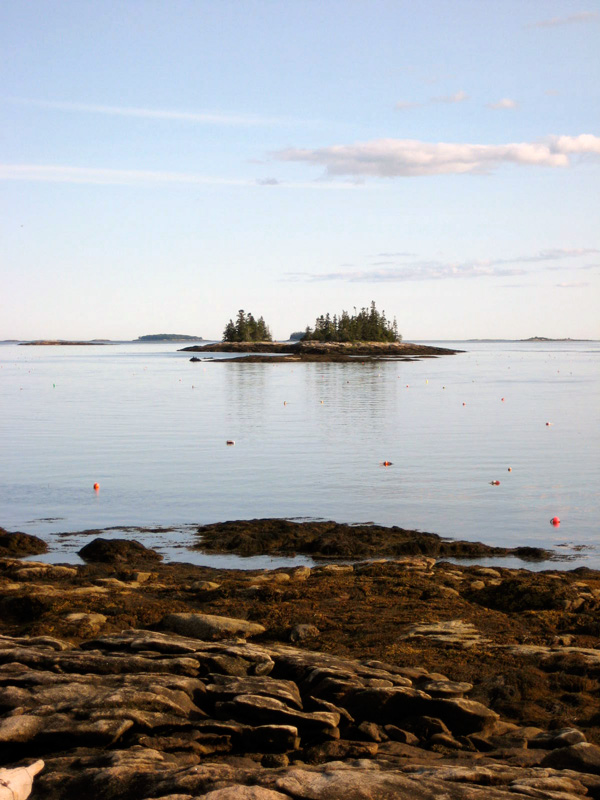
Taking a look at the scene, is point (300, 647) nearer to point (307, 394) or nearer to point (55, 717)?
point (55, 717)

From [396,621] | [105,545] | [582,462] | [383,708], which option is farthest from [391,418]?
[383,708]

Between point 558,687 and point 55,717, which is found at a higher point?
point 55,717

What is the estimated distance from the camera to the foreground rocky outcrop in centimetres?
786

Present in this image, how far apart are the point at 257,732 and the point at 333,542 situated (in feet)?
40.0

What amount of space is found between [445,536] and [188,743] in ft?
48.6

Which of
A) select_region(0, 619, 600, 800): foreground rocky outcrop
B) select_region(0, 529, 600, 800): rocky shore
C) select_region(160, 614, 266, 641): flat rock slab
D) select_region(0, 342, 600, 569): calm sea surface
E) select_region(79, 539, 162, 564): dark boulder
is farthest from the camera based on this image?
select_region(0, 342, 600, 569): calm sea surface

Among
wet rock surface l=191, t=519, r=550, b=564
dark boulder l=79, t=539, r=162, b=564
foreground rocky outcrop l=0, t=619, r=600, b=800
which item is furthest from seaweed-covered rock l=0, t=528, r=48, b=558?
foreground rocky outcrop l=0, t=619, r=600, b=800

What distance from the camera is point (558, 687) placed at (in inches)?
454

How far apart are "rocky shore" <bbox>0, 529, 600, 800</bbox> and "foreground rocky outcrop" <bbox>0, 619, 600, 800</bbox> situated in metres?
0.02

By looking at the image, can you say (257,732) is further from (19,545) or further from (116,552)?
(19,545)

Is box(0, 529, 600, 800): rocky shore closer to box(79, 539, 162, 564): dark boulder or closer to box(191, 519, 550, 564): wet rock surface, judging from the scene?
box(79, 539, 162, 564): dark boulder

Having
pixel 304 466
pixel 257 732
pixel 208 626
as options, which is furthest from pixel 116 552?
pixel 304 466

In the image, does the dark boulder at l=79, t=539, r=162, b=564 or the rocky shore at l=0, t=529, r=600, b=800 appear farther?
the dark boulder at l=79, t=539, r=162, b=564

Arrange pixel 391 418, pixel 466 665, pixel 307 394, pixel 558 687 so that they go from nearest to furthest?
pixel 558 687
pixel 466 665
pixel 391 418
pixel 307 394
